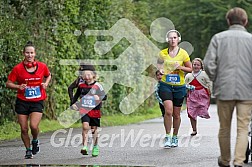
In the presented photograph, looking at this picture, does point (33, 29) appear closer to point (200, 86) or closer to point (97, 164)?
point (200, 86)

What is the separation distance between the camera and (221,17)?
54.6 m

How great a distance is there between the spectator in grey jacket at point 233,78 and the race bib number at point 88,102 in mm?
2928

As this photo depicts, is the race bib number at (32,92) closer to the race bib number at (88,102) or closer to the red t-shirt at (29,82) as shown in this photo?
the red t-shirt at (29,82)

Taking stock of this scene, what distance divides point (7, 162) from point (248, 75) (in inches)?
154

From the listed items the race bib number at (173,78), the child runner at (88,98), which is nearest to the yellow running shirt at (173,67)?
the race bib number at (173,78)

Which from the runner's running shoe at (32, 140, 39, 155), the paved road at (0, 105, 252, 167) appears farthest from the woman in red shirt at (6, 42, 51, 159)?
the paved road at (0, 105, 252, 167)

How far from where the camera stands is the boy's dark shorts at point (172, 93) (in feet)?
42.4

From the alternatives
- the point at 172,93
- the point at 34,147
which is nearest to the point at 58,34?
the point at 172,93

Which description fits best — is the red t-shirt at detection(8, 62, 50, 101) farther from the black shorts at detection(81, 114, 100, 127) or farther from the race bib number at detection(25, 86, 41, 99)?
the black shorts at detection(81, 114, 100, 127)

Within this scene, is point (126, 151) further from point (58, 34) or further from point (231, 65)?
point (58, 34)

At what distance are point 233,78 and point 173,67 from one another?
3833 mm

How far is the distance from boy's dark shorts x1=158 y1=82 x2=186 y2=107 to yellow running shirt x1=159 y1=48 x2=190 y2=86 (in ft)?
0.24

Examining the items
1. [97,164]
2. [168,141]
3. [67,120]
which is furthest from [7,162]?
[67,120]

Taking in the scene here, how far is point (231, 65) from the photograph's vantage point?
29.8 ft
